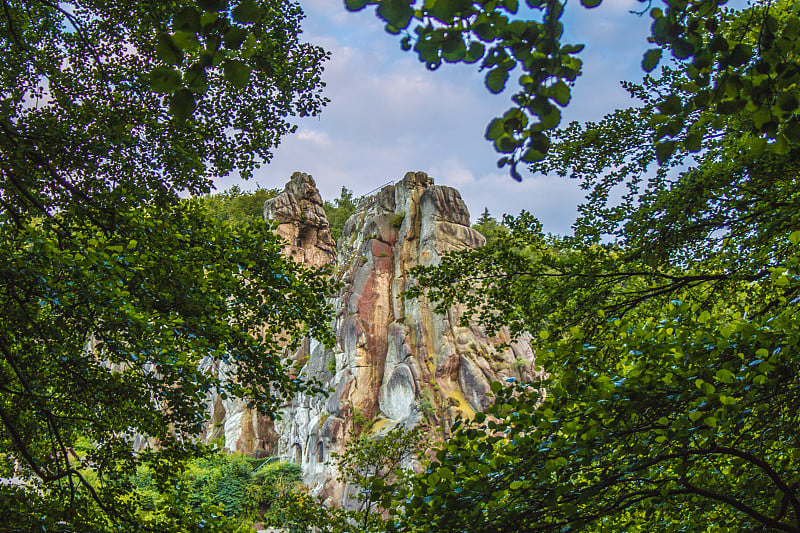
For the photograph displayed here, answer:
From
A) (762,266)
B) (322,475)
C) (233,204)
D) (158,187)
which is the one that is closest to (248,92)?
(158,187)

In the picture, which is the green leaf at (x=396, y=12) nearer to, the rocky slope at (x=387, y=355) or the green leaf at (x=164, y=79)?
the green leaf at (x=164, y=79)

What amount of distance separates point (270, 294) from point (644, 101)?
20.2ft

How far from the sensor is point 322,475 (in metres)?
24.8

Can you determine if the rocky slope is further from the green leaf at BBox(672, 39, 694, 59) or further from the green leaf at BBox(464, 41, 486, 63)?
the green leaf at BBox(464, 41, 486, 63)

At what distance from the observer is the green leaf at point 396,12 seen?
136cm

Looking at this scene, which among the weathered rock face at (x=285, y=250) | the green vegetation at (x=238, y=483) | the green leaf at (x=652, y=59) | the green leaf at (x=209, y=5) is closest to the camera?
the green leaf at (x=209, y=5)

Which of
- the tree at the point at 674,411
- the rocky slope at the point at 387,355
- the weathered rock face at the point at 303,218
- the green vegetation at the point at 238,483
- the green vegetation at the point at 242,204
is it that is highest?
the green vegetation at the point at 242,204

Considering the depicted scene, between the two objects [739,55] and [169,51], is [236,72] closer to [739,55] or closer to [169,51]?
[169,51]

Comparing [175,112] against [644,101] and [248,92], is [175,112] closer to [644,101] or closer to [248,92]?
[248,92]

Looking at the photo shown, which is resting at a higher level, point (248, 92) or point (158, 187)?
point (248, 92)

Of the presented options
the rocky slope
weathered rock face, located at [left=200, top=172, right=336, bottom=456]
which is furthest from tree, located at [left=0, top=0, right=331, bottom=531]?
weathered rock face, located at [left=200, top=172, right=336, bottom=456]

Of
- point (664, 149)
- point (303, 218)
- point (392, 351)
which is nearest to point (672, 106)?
point (664, 149)

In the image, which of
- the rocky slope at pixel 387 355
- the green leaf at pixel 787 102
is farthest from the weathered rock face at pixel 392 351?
the green leaf at pixel 787 102

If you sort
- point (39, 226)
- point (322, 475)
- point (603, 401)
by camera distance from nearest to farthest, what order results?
point (603, 401)
point (39, 226)
point (322, 475)
